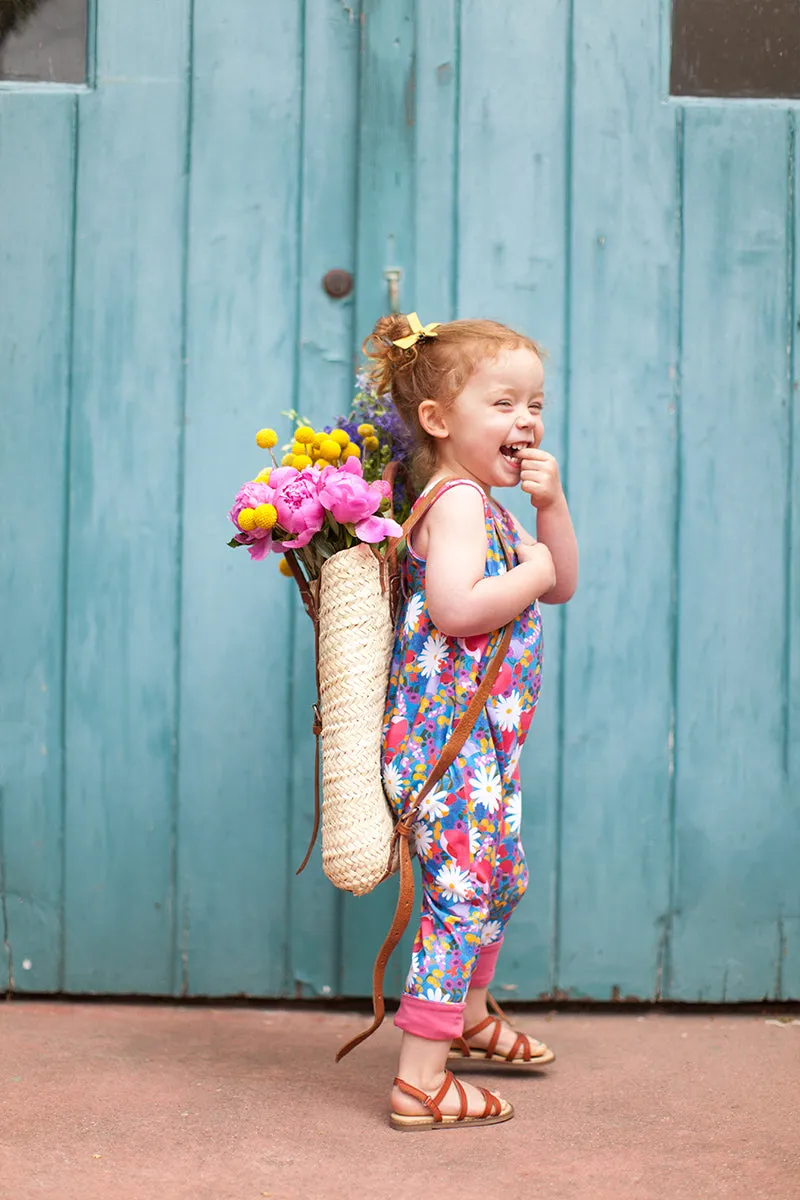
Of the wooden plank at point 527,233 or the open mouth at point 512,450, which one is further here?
the wooden plank at point 527,233

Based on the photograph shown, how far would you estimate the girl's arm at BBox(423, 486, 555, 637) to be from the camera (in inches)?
73.3

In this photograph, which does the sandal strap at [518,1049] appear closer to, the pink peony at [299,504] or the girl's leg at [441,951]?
the girl's leg at [441,951]

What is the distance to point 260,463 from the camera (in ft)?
8.06

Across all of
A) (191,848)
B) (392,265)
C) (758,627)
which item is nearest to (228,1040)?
(191,848)

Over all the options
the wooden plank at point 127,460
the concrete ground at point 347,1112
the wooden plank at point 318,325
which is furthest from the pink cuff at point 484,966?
the wooden plank at point 127,460

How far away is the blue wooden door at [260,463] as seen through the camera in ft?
8.02

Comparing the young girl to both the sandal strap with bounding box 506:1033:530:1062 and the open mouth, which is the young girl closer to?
the open mouth

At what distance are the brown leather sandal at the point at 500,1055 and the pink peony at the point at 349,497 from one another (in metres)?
0.90

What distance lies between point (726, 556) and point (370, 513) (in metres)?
0.92

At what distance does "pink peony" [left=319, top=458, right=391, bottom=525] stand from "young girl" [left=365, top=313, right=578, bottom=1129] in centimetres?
13

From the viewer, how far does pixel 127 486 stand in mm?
2453

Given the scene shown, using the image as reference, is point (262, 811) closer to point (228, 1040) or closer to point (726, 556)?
point (228, 1040)

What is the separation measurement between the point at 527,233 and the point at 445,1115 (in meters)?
1.62

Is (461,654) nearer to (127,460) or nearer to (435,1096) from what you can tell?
(435,1096)
